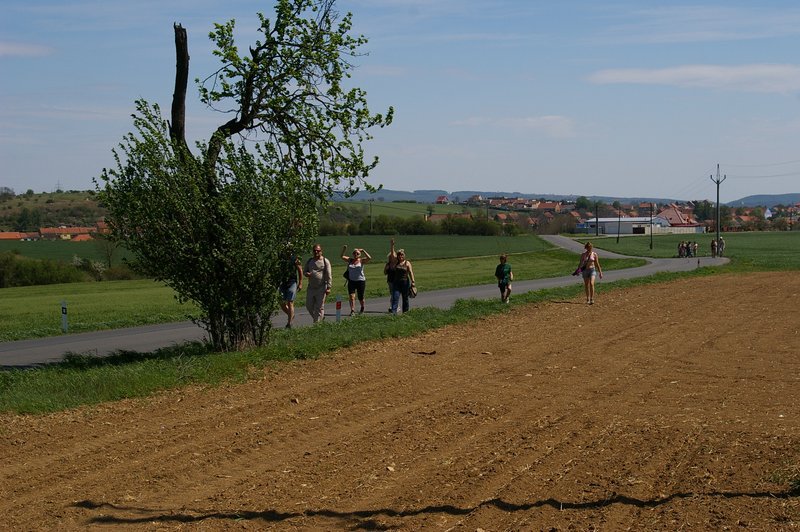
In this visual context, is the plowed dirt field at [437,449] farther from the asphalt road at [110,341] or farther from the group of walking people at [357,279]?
the asphalt road at [110,341]

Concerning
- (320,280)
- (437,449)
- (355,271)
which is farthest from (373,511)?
(355,271)

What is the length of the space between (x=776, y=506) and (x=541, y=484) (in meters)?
1.70

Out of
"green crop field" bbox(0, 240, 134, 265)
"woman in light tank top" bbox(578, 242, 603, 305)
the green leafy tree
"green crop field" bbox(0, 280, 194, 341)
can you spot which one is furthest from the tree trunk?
"green crop field" bbox(0, 240, 134, 265)

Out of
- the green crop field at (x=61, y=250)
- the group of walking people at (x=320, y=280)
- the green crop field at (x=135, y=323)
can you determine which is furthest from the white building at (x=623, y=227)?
the group of walking people at (x=320, y=280)

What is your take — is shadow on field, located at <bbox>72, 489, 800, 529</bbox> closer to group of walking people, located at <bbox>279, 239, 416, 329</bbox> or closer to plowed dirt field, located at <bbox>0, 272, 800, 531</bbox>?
plowed dirt field, located at <bbox>0, 272, 800, 531</bbox>

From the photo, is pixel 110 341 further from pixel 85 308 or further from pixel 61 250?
pixel 61 250

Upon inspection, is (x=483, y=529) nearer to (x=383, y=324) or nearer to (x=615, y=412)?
(x=615, y=412)

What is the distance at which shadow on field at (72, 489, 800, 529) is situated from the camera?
703cm

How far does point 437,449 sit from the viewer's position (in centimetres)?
886

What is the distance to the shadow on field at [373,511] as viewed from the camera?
277 inches

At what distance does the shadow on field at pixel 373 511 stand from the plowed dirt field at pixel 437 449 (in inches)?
0.8

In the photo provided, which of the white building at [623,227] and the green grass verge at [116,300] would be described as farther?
the white building at [623,227]

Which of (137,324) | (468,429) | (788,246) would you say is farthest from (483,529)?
(788,246)

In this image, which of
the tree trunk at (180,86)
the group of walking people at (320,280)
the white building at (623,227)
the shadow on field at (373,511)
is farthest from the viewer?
the white building at (623,227)
